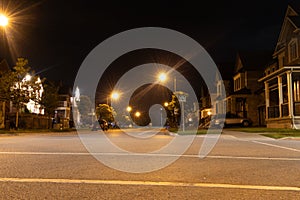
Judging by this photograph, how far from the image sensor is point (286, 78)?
32062 millimetres

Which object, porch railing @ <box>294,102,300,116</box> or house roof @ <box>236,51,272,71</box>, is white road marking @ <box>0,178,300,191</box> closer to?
porch railing @ <box>294,102,300,116</box>

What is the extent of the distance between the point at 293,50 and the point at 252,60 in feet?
43.0

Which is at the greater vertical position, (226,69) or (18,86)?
(226,69)

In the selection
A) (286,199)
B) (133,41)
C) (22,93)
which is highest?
(133,41)

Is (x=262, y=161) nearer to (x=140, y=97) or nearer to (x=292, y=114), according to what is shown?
(x=292, y=114)

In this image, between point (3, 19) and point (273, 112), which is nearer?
point (3, 19)

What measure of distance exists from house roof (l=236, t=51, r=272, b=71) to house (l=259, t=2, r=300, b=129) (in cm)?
487

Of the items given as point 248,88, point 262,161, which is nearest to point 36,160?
point 262,161

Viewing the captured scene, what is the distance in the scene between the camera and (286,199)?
496 cm

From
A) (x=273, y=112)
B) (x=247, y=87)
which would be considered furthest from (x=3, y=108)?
(x=273, y=112)

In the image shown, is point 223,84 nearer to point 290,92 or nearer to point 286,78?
point 286,78

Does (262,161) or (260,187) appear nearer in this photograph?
(260,187)

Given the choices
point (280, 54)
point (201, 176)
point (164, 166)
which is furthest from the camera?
point (280, 54)

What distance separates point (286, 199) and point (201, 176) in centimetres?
211
